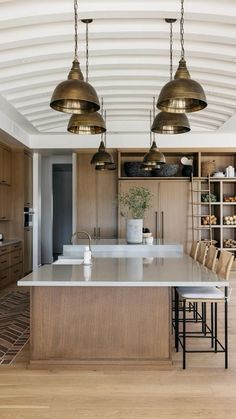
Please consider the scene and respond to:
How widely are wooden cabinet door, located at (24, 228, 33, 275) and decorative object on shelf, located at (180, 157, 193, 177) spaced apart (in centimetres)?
376

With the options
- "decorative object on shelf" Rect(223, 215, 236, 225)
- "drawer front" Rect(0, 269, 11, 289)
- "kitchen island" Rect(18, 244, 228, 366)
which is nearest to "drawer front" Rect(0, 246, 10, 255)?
"drawer front" Rect(0, 269, 11, 289)

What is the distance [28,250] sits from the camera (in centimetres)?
918

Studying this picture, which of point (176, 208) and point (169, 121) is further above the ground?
point (169, 121)

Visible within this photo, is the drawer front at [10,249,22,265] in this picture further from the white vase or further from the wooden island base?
the wooden island base

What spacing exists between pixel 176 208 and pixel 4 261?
12.7 ft

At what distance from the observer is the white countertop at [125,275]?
10.5 feet

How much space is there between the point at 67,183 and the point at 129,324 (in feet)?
31.0

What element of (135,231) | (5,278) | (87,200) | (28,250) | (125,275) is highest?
(87,200)

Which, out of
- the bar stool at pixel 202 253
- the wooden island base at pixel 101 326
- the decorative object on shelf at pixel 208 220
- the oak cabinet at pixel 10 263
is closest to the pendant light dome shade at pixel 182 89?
the wooden island base at pixel 101 326

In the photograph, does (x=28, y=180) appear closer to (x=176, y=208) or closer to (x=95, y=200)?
(x=95, y=200)

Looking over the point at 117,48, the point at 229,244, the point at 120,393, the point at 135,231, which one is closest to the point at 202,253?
the point at 135,231

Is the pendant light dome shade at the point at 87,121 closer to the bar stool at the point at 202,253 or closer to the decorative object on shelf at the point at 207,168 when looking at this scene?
the bar stool at the point at 202,253

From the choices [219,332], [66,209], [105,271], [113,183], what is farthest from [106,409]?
[66,209]

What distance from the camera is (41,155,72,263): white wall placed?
1114 centimetres
